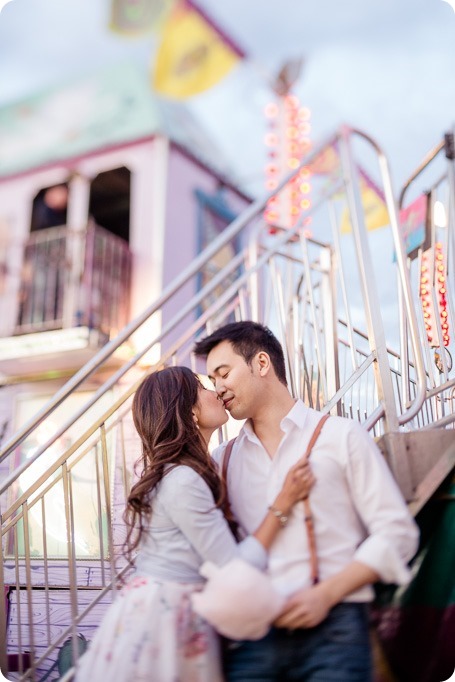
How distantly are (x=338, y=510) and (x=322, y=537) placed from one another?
0.07m

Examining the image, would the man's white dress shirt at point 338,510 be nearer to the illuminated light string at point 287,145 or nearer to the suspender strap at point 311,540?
the suspender strap at point 311,540

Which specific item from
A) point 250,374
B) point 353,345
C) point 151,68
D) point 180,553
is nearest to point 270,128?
point 151,68

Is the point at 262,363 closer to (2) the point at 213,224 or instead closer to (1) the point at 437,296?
(1) the point at 437,296

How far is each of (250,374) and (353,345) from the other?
72 cm

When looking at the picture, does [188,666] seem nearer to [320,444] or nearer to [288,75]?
[320,444]

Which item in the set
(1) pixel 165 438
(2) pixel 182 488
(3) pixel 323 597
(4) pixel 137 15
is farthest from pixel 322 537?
(4) pixel 137 15

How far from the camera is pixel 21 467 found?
1833mm

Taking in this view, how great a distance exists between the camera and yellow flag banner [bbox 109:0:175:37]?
15.4ft

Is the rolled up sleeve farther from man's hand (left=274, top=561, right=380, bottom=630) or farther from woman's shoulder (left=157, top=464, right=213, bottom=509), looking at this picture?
woman's shoulder (left=157, top=464, right=213, bottom=509)

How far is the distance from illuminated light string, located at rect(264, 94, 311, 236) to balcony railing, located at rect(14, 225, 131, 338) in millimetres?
1674

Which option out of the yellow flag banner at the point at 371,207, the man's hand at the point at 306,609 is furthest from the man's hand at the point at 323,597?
the yellow flag banner at the point at 371,207

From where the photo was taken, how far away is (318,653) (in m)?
1.30

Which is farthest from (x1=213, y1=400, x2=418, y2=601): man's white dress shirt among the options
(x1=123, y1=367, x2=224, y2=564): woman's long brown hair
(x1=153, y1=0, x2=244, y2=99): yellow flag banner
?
(x1=153, y1=0, x2=244, y2=99): yellow flag banner

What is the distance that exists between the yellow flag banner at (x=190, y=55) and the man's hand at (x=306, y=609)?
4248mm
